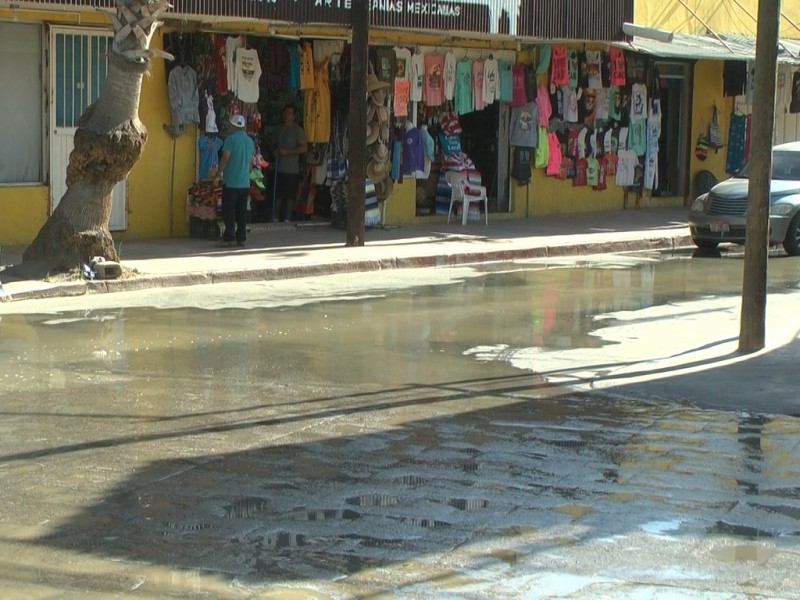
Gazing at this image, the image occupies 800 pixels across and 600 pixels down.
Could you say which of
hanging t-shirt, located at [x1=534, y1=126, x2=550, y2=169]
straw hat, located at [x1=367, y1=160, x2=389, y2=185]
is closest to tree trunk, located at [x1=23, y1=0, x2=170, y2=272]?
straw hat, located at [x1=367, y1=160, x2=389, y2=185]

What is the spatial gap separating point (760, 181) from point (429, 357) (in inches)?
120

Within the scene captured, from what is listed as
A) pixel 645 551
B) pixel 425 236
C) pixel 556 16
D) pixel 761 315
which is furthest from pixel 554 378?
pixel 556 16

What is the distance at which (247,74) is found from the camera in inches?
809

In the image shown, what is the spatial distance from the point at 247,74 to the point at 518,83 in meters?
6.02

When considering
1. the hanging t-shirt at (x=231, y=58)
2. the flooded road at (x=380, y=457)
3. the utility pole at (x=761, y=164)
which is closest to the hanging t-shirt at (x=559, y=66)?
the hanging t-shirt at (x=231, y=58)

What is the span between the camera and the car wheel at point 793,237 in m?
21.4

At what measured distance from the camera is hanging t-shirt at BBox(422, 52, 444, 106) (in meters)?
23.3

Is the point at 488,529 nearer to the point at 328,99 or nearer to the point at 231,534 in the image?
the point at 231,534

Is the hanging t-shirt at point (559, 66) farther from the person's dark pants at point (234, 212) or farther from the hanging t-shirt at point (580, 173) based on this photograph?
the person's dark pants at point (234, 212)

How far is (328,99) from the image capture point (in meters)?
21.8

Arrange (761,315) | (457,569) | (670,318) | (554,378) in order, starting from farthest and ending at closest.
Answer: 1. (670,318)
2. (761,315)
3. (554,378)
4. (457,569)

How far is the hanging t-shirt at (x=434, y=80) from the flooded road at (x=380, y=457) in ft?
30.8

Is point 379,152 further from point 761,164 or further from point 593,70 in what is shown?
point 761,164

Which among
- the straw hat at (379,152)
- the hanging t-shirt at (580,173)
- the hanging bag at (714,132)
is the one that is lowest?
the hanging t-shirt at (580,173)
